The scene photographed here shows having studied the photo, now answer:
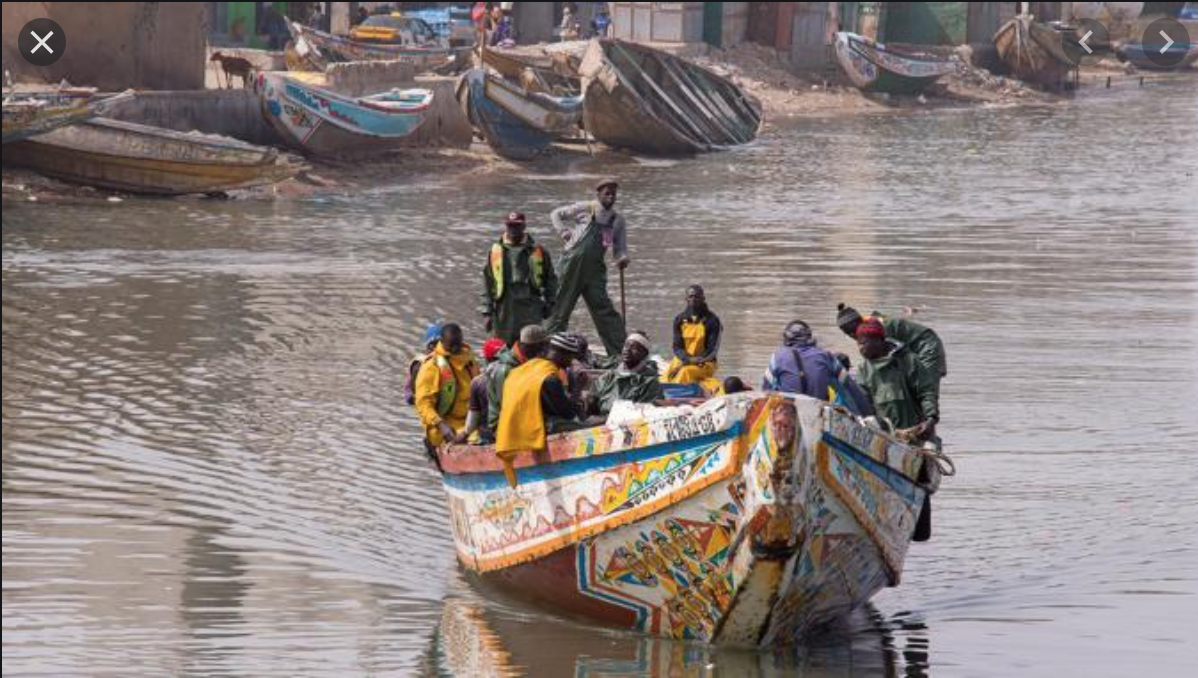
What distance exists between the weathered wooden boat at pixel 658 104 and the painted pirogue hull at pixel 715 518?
29946 mm

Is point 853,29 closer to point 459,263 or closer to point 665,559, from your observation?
point 459,263

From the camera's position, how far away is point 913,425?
44.8ft

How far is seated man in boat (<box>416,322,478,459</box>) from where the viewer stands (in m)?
14.2

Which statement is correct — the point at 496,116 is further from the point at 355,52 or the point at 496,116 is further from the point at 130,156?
the point at 355,52

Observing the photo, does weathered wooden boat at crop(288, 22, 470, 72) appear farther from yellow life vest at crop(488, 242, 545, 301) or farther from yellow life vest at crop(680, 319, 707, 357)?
yellow life vest at crop(680, 319, 707, 357)

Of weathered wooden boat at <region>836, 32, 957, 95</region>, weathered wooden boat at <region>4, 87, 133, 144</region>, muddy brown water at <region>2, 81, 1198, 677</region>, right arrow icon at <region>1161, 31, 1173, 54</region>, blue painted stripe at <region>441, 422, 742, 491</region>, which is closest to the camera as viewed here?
blue painted stripe at <region>441, 422, 742, 491</region>

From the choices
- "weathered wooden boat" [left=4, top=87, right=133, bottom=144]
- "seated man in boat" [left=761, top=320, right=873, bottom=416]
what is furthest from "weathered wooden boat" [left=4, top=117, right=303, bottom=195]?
"seated man in boat" [left=761, top=320, right=873, bottom=416]

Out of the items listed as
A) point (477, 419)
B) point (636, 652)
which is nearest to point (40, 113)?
point (477, 419)

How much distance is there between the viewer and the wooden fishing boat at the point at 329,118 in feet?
120

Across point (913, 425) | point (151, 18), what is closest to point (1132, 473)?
point (913, 425)

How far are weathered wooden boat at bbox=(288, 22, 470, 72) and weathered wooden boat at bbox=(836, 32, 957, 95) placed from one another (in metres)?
11.3

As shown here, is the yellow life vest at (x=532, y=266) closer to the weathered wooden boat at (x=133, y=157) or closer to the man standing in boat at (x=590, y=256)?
the man standing in boat at (x=590, y=256)

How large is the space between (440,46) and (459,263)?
89.7ft

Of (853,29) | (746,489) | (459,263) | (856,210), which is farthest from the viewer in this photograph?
(853,29)
